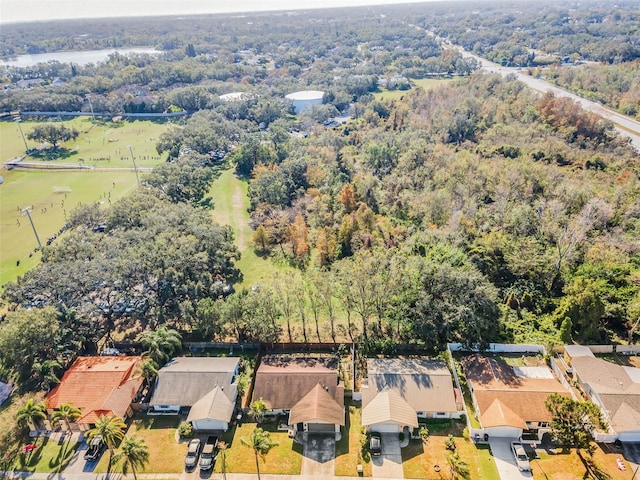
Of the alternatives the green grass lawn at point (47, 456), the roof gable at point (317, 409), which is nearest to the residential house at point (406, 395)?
the roof gable at point (317, 409)

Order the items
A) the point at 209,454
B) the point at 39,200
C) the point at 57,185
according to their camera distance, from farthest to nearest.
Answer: the point at 57,185 → the point at 39,200 → the point at 209,454

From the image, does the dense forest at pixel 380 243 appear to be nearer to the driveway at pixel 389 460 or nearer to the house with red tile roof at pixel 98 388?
the house with red tile roof at pixel 98 388

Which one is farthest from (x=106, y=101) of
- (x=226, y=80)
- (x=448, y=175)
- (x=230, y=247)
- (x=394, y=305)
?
(x=394, y=305)

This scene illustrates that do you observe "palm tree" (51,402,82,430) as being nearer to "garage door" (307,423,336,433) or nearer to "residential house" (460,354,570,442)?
"garage door" (307,423,336,433)

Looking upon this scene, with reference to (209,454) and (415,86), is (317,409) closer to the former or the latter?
(209,454)

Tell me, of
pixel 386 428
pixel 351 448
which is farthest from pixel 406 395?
pixel 351 448

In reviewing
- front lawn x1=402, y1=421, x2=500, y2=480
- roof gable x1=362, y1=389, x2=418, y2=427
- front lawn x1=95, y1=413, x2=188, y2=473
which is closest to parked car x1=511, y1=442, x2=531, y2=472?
front lawn x1=402, y1=421, x2=500, y2=480

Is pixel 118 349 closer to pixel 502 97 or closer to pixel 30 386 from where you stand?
pixel 30 386
